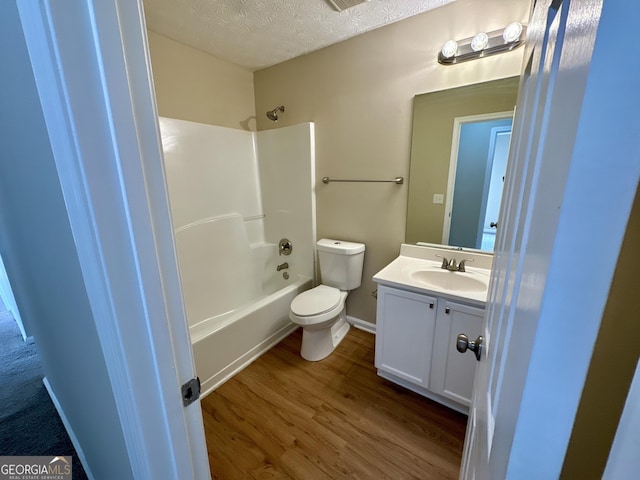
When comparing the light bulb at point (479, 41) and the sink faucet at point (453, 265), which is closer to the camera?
the light bulb at point (479, 41)

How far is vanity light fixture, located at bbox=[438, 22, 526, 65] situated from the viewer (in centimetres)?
141

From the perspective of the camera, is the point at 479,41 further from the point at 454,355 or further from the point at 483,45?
the point at 454,355

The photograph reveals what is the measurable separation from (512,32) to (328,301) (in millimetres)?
1979

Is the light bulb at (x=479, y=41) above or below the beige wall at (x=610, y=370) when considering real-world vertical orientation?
above

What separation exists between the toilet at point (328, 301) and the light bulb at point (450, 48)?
139cm

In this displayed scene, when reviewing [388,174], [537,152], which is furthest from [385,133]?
[537,152]

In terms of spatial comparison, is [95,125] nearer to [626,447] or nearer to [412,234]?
[626,447]

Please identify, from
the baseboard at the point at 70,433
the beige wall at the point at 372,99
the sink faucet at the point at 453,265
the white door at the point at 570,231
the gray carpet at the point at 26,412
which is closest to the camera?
the white door at the point at 570,231

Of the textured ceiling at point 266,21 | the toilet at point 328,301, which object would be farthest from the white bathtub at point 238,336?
the textured ceiling at point 266,21

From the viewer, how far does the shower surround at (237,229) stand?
6.44 ft

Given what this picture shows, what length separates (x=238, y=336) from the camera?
1900 millimetres

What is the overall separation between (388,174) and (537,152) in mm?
1634

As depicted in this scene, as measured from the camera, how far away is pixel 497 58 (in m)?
1.51

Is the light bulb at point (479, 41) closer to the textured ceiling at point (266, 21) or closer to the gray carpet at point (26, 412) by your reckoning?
the textured ceiling at point (266, 21)
